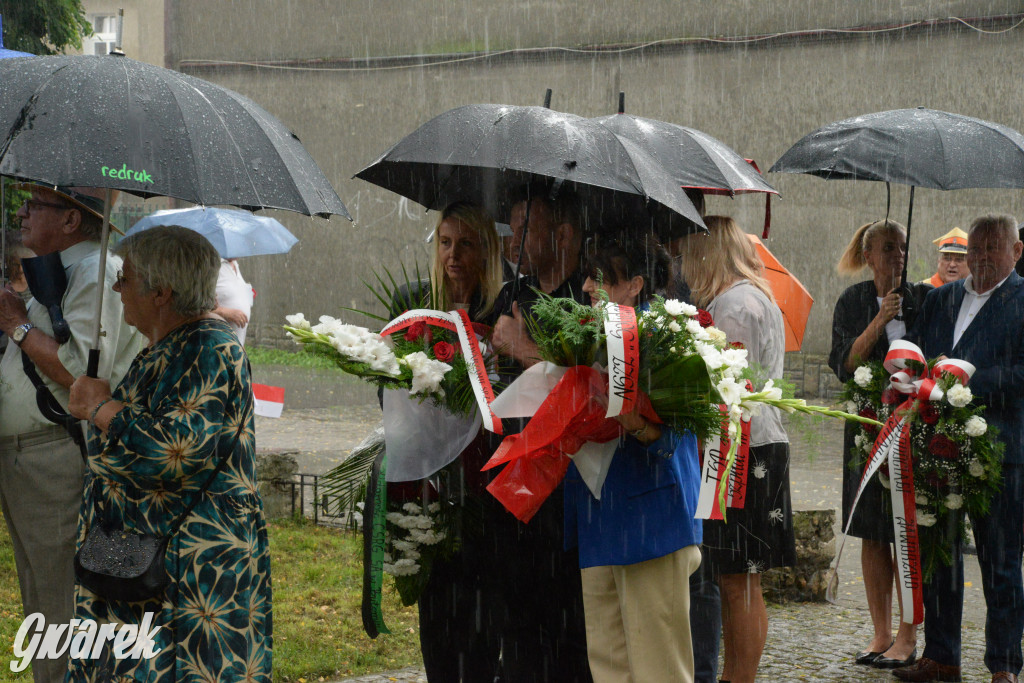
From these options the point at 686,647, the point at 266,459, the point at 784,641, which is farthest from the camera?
the point at 266,459

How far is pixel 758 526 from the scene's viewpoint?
4766 mm

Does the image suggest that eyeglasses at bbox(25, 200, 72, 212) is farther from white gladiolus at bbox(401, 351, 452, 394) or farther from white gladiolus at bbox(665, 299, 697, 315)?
white gladiolus at bbox(665, 299, 697, 315)

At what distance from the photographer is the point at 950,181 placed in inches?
198

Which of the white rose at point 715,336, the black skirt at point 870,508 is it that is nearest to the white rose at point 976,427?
the black skirt at point 870,508

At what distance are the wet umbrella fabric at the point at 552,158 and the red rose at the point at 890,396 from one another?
166cm

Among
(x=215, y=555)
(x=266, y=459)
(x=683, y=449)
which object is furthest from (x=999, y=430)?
(x=266, y=459)

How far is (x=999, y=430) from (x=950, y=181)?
1198 mm

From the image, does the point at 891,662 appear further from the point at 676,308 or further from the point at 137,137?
the point at 137,137

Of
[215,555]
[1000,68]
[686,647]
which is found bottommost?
[686,647]

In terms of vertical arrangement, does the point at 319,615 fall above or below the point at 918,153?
below

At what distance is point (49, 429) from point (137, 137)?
63.0 inches

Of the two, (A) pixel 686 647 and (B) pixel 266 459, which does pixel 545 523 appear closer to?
(A) pixel 686 647

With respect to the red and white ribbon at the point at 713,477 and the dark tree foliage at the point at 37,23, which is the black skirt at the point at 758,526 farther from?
the dark tree foliage at the point at 37,23

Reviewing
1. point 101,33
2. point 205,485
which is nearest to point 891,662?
point 205,485
